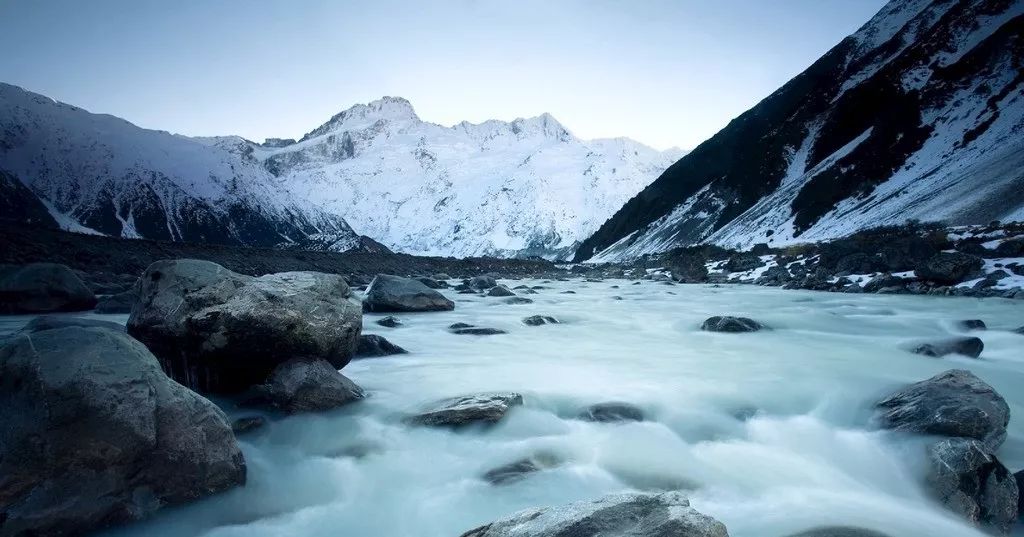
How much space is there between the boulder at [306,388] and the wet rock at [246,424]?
0.91 ft

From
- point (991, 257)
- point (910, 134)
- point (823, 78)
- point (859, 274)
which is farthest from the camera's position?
point (823, 78)

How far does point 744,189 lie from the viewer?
2918 inches

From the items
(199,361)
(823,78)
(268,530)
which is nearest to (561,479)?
(268,530)

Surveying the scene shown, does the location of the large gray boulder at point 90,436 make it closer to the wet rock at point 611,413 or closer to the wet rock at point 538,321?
the wet rock at point 611,413

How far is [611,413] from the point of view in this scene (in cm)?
527

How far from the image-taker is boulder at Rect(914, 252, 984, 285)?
16.1 m

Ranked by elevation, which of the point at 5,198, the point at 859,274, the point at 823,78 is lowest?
the point at 859,274

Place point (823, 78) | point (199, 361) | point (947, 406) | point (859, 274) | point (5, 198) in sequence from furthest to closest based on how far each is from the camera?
point (823, 78) < point (5, 198) < point (859, 274) < point (199, 361) < point (947, 406)

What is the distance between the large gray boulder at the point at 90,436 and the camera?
2.75 meters

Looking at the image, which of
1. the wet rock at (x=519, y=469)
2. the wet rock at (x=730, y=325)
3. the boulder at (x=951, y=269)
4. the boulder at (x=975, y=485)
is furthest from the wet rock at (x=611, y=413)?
the boulder at (x=951, y=269)

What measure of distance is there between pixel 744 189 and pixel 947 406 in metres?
77.8

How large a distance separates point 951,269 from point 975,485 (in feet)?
56.3

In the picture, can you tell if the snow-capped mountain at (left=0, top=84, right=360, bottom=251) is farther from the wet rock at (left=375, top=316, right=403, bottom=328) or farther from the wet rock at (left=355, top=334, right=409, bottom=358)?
the wet rock at (left=355, top=334, right=409, bottom=358)

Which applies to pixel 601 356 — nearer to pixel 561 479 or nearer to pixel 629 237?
pixel 561 479
